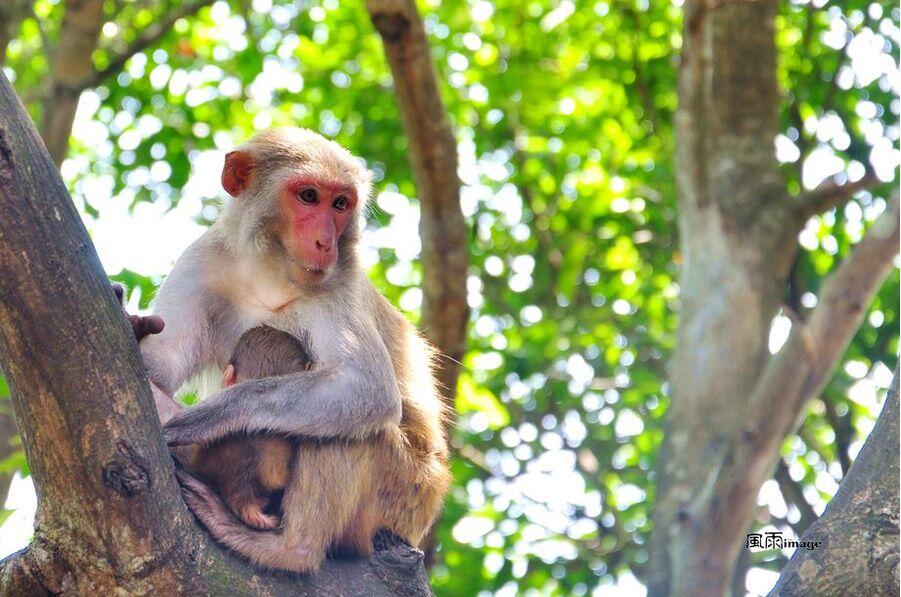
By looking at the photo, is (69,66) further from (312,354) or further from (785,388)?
(785,388)

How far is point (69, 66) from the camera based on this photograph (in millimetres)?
7969

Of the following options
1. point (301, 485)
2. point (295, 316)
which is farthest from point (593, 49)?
point (301, 485)

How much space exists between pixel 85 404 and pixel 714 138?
19.6 feet

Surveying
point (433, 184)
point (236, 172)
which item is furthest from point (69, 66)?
point (236, 172)

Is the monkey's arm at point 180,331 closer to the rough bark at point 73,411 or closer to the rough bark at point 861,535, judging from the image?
the rough bark at point 73,411

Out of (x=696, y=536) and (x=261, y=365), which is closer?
(x=261, y=365)

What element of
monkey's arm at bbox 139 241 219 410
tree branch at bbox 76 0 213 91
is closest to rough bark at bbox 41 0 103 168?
tree branch at bbox 76 0 213 91

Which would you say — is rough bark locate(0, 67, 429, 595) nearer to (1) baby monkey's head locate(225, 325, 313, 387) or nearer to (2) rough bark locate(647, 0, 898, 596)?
(1) baby monkey's head locate(225, 325, 313, 387)

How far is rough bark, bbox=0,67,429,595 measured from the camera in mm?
3158

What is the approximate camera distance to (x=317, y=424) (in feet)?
14.6

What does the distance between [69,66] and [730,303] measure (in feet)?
16.1

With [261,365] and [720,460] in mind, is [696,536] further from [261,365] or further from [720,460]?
[261,365]

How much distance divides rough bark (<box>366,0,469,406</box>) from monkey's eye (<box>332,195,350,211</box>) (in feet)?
5.69

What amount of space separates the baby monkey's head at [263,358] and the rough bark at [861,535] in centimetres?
216
